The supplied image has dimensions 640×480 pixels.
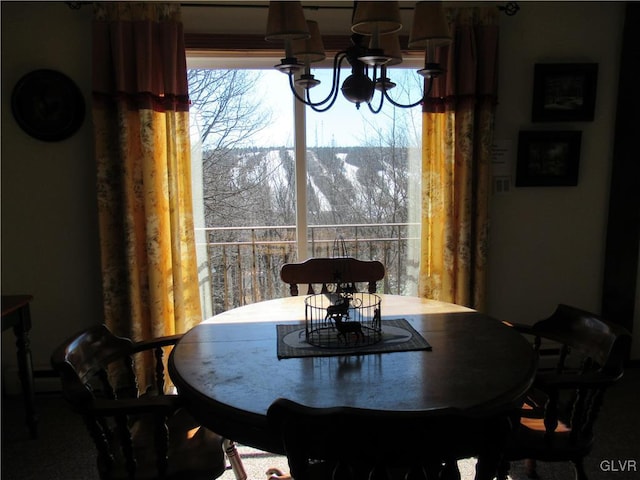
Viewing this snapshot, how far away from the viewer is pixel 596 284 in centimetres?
338

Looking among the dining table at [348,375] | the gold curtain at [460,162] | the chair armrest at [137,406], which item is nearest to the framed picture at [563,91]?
the gold curtain at [460,162]

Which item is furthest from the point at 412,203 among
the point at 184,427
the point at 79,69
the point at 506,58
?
the point at 79,69

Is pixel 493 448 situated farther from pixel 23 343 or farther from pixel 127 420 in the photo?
pixel 23 343

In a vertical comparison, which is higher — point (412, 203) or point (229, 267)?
point (412, 203)

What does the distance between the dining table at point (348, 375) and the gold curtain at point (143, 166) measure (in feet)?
3.67

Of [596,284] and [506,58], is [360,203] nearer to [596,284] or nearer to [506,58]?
[506,58]

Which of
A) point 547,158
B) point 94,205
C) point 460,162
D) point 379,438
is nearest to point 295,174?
point 460,162

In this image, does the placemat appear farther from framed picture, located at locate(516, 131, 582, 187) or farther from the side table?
framed picture, located at locate(516, 131, 582, 187)

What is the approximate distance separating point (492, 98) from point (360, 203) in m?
1.05

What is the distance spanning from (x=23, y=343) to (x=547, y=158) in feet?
10.8

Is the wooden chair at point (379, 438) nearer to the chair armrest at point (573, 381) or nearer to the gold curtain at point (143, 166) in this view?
the chair armrest at point (573, 381)

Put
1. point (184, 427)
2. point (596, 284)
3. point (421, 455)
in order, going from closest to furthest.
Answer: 1. point (421, 455)
2. point (184, 427)
3. point (596, 284)

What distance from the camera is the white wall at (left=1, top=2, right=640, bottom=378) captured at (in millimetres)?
2908

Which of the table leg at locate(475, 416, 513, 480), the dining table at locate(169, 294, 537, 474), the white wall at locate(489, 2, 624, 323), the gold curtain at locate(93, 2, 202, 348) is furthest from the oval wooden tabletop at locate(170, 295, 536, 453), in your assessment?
the white wall at locate(489, 2, 624, 323)
